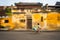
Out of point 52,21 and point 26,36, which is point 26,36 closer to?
point 26,36

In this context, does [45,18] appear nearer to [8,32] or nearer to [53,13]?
[53,13]

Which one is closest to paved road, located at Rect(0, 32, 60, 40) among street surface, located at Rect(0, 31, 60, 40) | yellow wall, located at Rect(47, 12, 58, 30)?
street surface, located at Rect(0, 31, 60, 40)

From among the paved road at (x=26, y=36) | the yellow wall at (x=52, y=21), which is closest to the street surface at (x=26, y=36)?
the paved road at (x=26, y=36)

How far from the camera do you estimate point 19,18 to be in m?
3.70

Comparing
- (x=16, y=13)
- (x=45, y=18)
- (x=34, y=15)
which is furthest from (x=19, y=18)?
(x=45, y=18)

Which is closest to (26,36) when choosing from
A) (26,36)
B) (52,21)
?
(26,36)

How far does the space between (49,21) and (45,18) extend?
0.12m

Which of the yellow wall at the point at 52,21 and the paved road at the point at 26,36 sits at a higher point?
the yellow wall at the point at 52,21

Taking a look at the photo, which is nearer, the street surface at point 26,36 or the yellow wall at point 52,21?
the street surface at point 26,36

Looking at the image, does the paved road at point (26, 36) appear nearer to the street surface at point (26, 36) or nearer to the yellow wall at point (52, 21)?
the street surface at point (26, 36)

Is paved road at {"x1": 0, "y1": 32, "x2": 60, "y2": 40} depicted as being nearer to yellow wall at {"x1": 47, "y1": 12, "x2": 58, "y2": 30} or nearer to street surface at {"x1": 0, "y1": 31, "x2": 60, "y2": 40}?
street surface at {"x1": 0, "y1": 31, "x2": 60, "y2": 40}

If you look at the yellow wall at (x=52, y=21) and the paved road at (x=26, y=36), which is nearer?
the paved road at (x=26, y=36)

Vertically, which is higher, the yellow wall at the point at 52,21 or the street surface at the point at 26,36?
the yellow wall at the point at 52,21

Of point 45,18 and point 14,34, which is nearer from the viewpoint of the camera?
point 14,34
